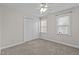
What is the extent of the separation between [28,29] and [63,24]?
1044 millimetres

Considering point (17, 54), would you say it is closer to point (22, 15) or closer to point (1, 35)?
point (1, 35)

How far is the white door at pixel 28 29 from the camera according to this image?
284cm

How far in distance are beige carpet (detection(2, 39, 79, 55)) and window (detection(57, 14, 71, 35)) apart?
41 centimetres

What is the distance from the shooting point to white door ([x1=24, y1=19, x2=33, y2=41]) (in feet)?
9.32

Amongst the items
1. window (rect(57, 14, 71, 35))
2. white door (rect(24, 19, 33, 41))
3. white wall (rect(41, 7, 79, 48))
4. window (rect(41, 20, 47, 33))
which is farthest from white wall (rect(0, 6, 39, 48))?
window (rect(57, 14, 71, 35))

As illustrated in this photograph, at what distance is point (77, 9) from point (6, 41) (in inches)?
85.0

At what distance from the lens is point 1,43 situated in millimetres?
2652

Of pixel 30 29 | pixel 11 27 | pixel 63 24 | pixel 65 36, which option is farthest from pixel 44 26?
pixel 11 27

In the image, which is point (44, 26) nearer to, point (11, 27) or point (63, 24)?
point (63, 24)

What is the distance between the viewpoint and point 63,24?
9.46 ft

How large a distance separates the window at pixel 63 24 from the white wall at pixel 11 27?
1076 millimetres

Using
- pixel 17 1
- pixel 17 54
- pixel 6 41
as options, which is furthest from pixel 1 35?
pixel 17 1

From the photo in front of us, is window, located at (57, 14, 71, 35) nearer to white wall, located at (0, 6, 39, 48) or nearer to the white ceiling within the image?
the white ceiling

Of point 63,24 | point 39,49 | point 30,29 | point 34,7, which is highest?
point 34,7
